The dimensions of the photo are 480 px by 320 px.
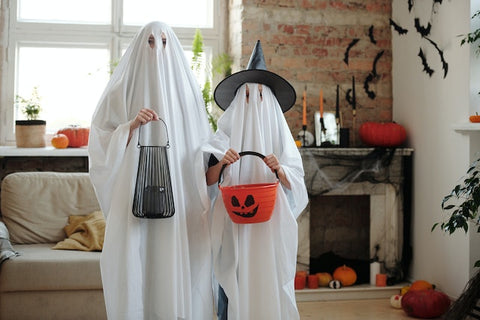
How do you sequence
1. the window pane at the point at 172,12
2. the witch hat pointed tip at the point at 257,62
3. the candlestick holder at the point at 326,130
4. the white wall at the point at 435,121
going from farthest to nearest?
the window pane at the point at 172,12, the candlestick holder at the point at 326,130, the white wall at the point at 435,121, the witch hat pointed tip at the point at 257,62

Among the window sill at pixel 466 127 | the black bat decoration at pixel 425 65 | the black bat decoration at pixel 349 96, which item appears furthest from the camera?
the black bat decoration at pixel 349 96

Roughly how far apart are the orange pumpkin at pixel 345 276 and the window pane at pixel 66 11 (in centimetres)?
296

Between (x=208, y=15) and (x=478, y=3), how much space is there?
2364mm

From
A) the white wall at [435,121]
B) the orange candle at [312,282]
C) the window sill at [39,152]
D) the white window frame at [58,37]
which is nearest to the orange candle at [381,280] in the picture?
the white wall at [435,121]

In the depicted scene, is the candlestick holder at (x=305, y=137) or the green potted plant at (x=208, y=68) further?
the green potted plant at (x=208, y=68)

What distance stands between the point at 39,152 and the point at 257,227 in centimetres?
246

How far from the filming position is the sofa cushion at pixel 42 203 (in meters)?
4.29

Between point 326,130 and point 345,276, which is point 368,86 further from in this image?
point 345,276

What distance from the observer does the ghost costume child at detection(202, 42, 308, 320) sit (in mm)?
2850

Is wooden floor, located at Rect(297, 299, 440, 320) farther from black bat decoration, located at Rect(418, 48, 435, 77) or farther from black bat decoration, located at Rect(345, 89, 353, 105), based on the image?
black bat decoration, located at Rect(418, 48, 435, 77)

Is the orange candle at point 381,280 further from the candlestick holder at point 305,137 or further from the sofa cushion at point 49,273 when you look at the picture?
the sofa cushion at point 49,273

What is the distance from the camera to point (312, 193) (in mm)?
4727

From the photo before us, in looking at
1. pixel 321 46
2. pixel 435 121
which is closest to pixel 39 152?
pixel 321 46

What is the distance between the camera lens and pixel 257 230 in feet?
9.48
